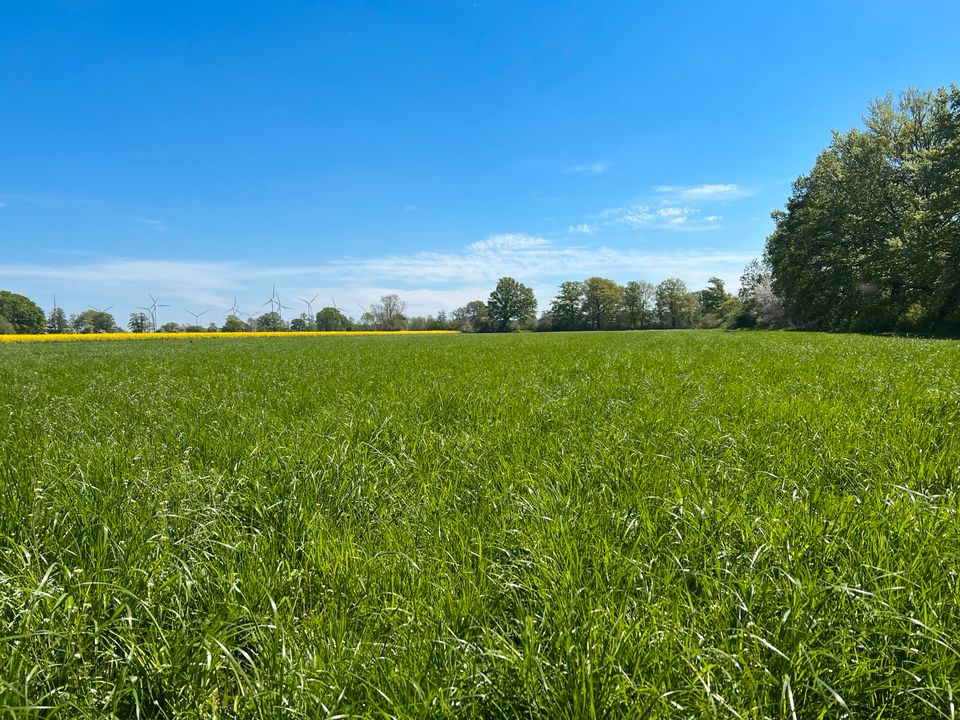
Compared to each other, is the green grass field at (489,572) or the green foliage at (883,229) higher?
the green foliage at (883,229)

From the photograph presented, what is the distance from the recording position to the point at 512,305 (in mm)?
145500

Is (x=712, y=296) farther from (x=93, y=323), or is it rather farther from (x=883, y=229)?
(x=93, y=323)

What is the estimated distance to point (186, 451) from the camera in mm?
3928

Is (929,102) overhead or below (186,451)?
overhead

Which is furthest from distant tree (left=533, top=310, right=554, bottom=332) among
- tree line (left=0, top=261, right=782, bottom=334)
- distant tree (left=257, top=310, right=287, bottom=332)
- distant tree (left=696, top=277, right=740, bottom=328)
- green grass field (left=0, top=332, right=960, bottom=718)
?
green grass field (left=0, top=332, right=960, bottom=718)

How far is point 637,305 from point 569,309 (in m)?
20.7

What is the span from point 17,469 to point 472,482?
11.5 ft

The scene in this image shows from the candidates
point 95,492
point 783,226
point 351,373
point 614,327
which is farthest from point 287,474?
point 614,327

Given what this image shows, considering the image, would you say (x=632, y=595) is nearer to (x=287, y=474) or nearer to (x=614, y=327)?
(x=287, y=474)

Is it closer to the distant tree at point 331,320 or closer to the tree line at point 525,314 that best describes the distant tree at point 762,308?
the tree line at point 525,314

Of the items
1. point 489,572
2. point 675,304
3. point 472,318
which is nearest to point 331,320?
point 472,318

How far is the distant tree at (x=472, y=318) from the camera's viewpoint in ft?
471

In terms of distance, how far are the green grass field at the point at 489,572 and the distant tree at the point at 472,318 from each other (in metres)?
138

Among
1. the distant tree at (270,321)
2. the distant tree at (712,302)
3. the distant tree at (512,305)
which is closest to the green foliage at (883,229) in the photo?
the distant tree at (712,302)
